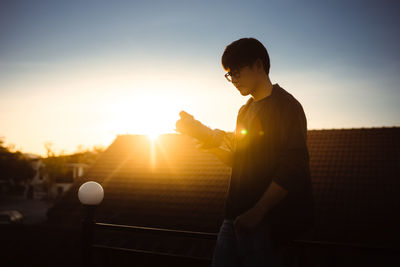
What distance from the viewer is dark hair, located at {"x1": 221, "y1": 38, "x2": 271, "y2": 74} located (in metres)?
1.43

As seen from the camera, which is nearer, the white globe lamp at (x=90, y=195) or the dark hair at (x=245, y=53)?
the dark hair at (x=245, y=53)

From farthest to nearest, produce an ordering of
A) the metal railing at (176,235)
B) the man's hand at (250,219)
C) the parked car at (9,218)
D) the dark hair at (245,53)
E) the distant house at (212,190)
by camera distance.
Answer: the parked car at (9,218)
the distant house at (212,190)
the metal railing at (176,235)
the dark hair at (245,53)
the man's hand at (250,219)

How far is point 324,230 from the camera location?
1020 centimetres

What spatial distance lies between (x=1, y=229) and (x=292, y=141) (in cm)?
811

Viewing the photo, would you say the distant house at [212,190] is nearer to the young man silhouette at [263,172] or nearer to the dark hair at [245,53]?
the young man silhouette at [263,172]

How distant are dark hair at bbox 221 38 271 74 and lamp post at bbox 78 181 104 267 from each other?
244 cm

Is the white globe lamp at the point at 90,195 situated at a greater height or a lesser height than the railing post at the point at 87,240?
greater

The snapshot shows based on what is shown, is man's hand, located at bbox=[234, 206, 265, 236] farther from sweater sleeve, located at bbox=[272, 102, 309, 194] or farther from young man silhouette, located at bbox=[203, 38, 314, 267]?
sweater sleeve, located at bbox=[272, 102, 309, 194]

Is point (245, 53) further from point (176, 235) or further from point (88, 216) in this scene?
point (88, 216)

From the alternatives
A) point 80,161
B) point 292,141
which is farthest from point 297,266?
point 80,161

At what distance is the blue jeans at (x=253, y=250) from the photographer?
126 centimetres

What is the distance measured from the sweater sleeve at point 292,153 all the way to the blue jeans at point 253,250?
220 mm

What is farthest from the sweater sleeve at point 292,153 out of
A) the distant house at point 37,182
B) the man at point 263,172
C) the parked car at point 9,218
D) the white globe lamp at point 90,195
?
the distant house at point 37,182

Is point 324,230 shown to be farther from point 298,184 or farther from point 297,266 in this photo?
point 298,184
